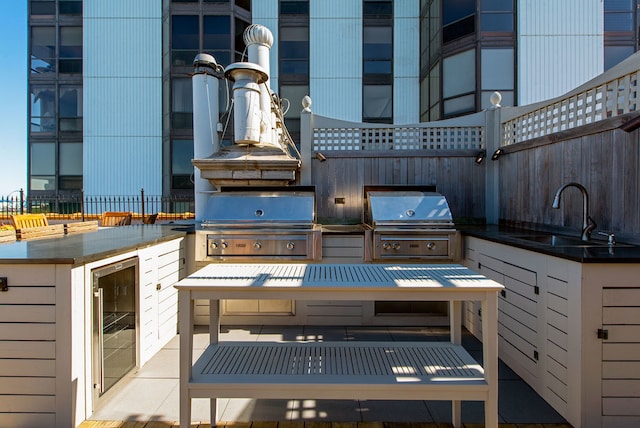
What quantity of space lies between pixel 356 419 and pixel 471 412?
66 centimetres

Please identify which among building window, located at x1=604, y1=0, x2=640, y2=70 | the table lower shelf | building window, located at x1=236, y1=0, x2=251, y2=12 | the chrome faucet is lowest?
the table lower shelf

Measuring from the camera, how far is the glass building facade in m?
7.89

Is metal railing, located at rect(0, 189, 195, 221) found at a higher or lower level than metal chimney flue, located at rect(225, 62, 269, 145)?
lower

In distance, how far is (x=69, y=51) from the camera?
35.4 feet

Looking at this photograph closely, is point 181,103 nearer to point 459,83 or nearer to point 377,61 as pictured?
→ point 377,61

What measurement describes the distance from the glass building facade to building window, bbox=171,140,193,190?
0.09 feet

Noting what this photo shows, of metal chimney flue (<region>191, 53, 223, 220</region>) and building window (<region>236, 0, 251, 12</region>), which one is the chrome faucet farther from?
building window (<region>236, 0, 251, 12</region>)

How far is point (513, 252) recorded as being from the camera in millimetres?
2502

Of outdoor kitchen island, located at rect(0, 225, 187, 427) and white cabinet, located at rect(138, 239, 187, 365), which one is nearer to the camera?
outdoor kitchen island, located at rect(0, 225, 187, 427)

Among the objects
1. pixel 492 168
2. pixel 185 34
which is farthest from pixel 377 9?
pixel 492 168

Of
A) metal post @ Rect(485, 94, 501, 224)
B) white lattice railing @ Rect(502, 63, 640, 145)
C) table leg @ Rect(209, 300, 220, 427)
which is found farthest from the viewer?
metal post @ Rect(485, 94, 501, 224)

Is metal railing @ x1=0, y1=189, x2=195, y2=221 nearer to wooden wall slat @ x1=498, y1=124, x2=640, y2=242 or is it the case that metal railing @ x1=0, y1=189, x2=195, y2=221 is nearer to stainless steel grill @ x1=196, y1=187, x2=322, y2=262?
stainless steel grill @ x1=196, y1=187, x2=322, y2=262

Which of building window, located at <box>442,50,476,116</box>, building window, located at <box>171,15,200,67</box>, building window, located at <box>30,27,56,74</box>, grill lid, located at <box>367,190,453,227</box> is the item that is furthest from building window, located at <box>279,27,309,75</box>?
grill lid, located at <box>367,190,453,227</box>

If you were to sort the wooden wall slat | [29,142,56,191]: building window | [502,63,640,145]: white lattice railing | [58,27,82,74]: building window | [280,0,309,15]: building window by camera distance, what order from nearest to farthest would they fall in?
the wooden wall slat, [502,63,640,145]: white lattice railing, [280,0,309,15]: building window, [58,27,82,74]: building window, [29,142,56,191]: building window
